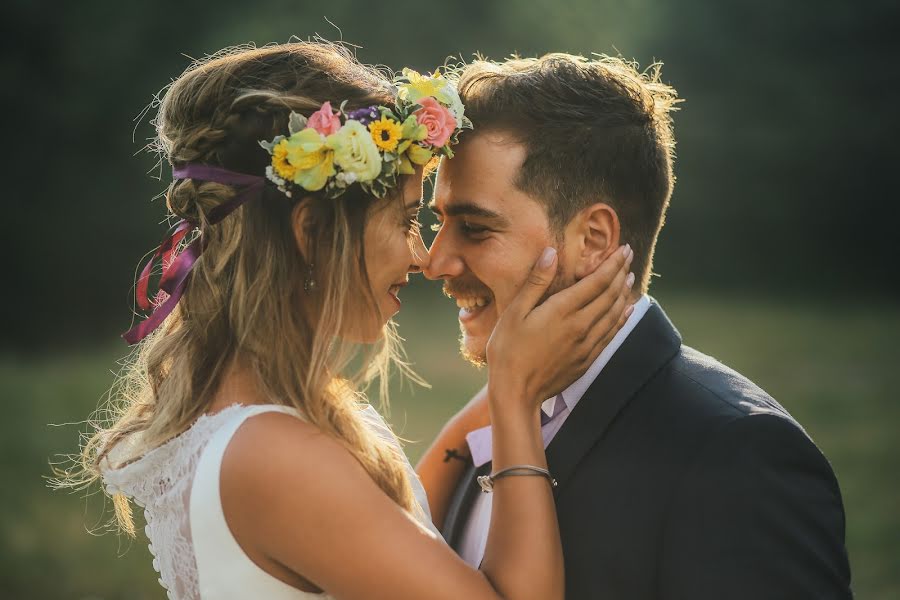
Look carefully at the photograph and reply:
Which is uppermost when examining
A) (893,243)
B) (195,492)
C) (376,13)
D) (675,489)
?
(376,13)

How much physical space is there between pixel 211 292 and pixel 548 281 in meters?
1.12

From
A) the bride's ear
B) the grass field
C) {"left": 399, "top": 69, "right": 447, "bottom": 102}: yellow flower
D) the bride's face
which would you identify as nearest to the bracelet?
the bride's face

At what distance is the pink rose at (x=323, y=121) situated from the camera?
2.84m

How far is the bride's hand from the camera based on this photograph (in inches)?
121

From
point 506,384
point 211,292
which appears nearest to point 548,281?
point 506,384

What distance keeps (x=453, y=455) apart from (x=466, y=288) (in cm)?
69

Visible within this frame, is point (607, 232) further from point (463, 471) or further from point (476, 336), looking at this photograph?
point (463, 471)

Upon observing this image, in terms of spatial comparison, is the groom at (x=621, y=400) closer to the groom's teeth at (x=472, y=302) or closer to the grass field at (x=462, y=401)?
the groom's teeth at (x=472, y=302)

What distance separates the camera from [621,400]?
3023 mm

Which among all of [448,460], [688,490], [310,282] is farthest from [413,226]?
[688,490]

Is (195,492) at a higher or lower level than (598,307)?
lower

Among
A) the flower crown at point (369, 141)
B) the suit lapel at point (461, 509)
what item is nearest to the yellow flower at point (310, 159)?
the flower crown at point (369, 141)

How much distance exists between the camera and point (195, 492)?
8.82 ft

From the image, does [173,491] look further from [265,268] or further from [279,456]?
[265,268]
